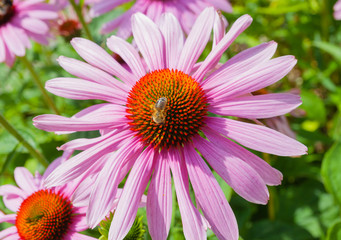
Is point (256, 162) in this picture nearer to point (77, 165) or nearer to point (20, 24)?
point (77, 165)

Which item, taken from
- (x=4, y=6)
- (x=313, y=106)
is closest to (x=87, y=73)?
(x=4, y=6)

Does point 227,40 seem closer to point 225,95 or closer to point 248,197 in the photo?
point 225,95

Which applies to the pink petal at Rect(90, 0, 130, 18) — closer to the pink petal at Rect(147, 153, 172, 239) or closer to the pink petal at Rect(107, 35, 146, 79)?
the pink petal at Rect(107, 35, 146, 79)

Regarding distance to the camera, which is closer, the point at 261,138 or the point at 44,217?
the point at 261,138

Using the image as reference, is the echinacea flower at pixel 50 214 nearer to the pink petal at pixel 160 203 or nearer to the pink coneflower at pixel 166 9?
the pink petal at pixel 160 203

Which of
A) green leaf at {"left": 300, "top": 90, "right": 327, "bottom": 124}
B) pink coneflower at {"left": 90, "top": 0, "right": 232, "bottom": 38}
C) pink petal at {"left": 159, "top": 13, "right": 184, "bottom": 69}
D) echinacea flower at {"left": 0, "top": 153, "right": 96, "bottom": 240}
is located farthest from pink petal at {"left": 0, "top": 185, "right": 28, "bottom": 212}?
green leaf at {"left": 300, "top": 90, "right": 327, "bottom": 124}

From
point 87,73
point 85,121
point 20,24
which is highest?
point 20,24

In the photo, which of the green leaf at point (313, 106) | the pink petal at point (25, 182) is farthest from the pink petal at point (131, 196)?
the green leaf at point (313, 106)
